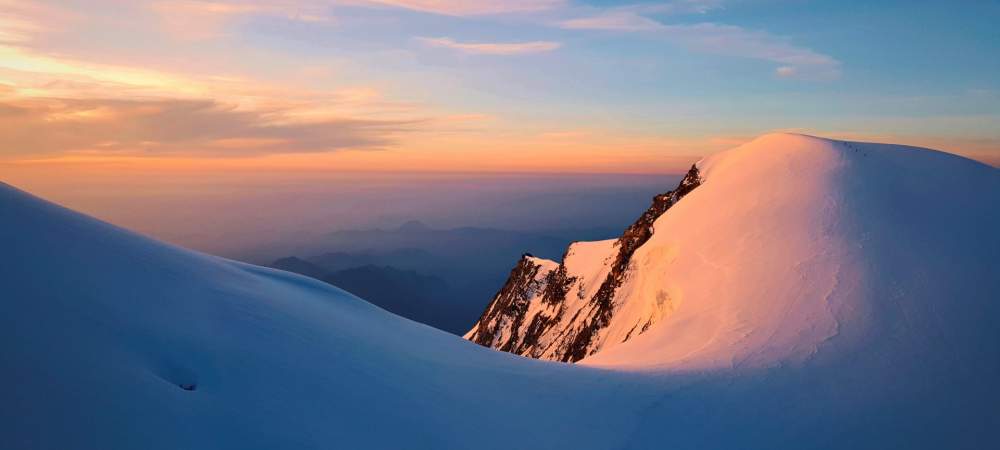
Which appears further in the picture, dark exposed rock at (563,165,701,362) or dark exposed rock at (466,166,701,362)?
dark exposed rock at (466,166,701,362)

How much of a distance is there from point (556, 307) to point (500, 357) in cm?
3671

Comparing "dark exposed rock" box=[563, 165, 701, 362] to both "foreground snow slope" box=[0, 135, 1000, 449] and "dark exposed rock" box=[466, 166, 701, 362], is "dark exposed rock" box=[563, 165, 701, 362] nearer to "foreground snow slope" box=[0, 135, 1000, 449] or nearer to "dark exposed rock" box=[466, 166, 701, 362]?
"dark exposed rock" box=[466, 166, 701, 362]

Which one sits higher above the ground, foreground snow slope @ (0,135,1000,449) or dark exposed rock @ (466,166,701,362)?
foreground snow slope @ (0,135,1000,449)

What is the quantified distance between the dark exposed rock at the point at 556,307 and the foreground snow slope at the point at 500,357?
8773 mm

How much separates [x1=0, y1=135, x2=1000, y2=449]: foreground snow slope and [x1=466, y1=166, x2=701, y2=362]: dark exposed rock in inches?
345

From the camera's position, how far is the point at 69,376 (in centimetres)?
484

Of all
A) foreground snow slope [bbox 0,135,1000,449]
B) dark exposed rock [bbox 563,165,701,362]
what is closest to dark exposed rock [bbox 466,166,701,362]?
dark exposed rock [bbox 563,165,701,362]

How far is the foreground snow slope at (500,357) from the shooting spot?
16.9 ft

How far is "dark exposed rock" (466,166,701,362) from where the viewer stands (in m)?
29.9

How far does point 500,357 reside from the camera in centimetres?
971

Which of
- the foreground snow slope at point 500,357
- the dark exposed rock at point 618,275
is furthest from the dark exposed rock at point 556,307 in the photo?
the foreground snow slope at point 500,357

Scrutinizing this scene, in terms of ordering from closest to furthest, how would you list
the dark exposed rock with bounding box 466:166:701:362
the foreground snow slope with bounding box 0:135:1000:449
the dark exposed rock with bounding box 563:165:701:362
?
the foreground snow slope with bounding box 0:135:1000:449 → the dark exposed rock with bounding box 563:165:701:362 → the dark exposed rock with bounding box 466:166:701:362


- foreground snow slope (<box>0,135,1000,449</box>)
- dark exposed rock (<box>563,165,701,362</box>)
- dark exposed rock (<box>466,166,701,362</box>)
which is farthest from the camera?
dark exposed rock (<box>466,166,701,362</box>)

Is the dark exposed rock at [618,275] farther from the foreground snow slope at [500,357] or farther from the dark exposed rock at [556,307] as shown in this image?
the foreground snow slope at [500,357]
